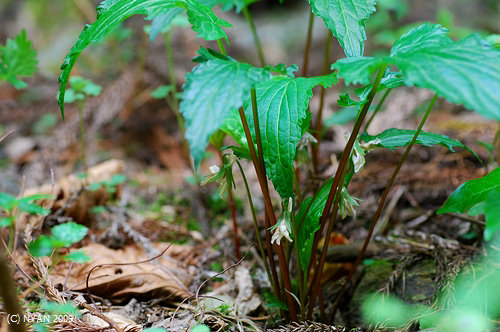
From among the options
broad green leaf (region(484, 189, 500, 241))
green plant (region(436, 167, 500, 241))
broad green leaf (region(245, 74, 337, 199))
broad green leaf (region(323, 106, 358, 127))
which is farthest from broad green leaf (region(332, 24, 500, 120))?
broad green leaf (region(323, 106, 358, 127))

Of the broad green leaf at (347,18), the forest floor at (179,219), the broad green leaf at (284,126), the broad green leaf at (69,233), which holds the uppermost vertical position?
the broad green leaf at (347,18)

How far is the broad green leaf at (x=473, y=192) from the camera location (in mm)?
1102

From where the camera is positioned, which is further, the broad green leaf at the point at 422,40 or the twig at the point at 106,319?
the twig at the point at 106,319

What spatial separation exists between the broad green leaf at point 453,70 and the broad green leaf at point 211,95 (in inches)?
8.4

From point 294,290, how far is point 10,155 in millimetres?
2484

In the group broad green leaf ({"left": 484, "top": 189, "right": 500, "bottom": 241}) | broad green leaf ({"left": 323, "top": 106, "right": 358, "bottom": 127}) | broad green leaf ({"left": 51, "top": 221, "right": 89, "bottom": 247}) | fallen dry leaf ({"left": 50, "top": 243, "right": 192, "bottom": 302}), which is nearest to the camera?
broad green leaf ({"left": 484, "top": 189, "right": 500, "bottom": 241})

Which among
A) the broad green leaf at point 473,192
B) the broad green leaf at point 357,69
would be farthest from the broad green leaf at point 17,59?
the broad green leaf at point 473,192

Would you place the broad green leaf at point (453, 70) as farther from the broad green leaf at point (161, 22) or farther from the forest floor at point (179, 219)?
the forest floor at point (179, 219)

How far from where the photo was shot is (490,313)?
1.14 meters

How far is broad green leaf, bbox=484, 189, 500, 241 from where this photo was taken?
2.78ft

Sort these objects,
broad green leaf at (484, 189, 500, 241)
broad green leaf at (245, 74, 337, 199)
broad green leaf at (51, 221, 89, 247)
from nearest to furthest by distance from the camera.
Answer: broad green leaf at (484, 189, 500, 241), broad green leaf at (245, 74, 337, 199), broad green leaf at (51, 221, 89, 247)

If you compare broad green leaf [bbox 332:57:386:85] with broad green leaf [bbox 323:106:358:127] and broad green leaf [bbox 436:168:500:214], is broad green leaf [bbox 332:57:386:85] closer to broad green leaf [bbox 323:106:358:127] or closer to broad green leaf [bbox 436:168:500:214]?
broad green leaf [bbox 436:168:500:214]

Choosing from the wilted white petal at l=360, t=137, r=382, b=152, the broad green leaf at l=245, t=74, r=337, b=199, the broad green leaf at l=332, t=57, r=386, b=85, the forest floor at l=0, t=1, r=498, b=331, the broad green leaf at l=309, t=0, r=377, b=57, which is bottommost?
the forest floor at l=0, t=1, r=498, b=331

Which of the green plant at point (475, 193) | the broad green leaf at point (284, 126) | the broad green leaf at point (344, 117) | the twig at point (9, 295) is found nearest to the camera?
the twig at point (9, 295)
